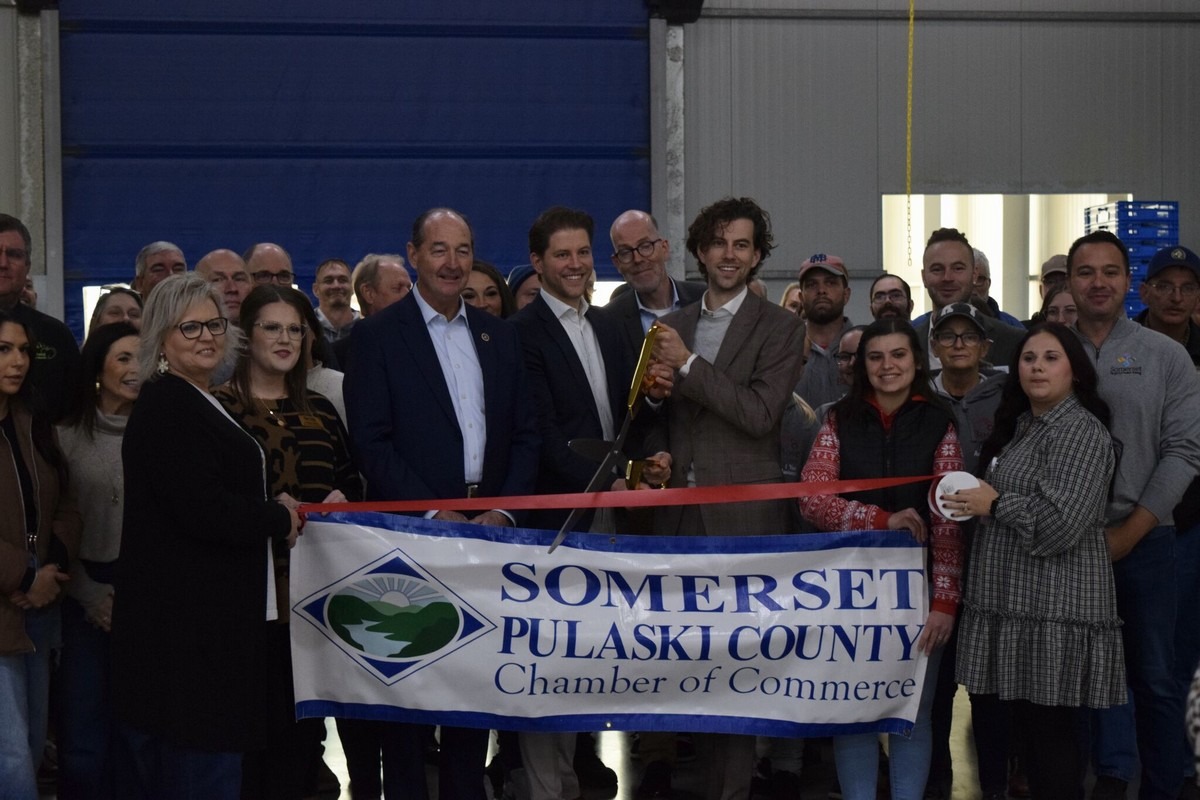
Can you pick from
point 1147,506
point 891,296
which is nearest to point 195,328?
point 1147,506

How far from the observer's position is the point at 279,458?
155 inches

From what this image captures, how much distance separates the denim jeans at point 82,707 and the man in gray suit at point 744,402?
1.73 meters

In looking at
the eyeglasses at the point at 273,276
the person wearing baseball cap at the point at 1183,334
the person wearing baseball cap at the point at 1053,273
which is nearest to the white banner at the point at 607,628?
the person wearing baseball cap at the point at 1183,334

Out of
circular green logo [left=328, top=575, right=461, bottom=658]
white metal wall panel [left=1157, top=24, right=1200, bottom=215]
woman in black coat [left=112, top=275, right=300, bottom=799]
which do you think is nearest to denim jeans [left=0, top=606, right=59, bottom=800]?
woman in black coat [left=112, top=275, right=300, bottom=799]

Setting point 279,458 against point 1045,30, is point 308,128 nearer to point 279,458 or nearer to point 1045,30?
point 1045,30

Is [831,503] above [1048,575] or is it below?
above

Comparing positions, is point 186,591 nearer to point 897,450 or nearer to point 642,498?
point 642,498

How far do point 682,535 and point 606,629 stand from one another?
390 millimetres

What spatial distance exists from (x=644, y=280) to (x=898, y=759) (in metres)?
2.11

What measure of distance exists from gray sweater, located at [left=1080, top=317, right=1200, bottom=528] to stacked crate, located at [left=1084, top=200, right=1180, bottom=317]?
7643mm

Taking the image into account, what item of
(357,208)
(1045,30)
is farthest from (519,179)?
(1045,30)

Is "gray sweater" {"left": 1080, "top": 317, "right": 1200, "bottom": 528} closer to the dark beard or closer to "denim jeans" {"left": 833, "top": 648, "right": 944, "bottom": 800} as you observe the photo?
"denim jeans" {"left": 833, "top": 648, "right": 944, "bottom": 800}

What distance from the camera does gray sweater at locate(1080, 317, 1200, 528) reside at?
159 inches

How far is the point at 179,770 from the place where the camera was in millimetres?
3289
